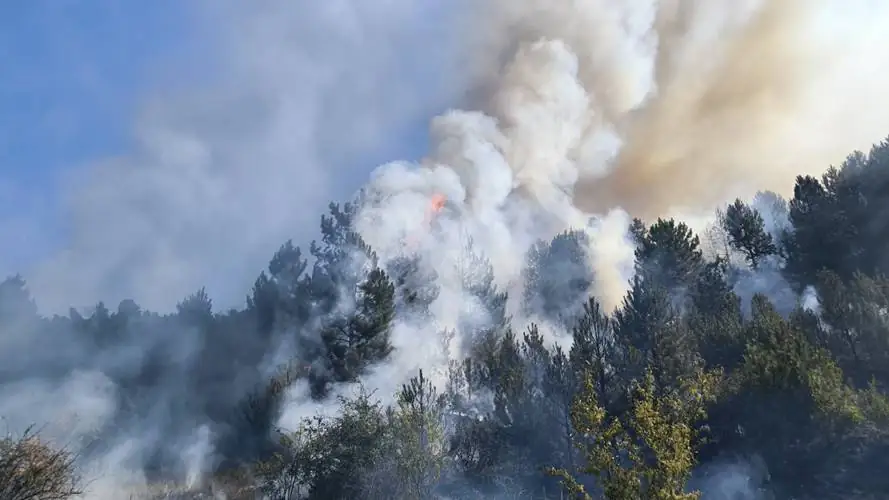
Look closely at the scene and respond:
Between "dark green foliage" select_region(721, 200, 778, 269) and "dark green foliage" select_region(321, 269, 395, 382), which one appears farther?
"dark green foliage" select_region(721, 200, 778, 269)

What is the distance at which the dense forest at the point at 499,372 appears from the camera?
2494cm

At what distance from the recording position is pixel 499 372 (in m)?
42.3

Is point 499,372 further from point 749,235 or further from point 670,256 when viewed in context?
point 749,235

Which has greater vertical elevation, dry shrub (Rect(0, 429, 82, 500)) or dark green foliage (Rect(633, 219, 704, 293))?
dark green foliage (Rect(633, 219, 704, 293))

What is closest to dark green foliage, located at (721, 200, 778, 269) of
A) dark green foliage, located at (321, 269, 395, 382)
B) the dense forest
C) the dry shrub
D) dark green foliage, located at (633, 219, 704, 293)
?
the dense forest

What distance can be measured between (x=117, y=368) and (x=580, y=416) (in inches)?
1649

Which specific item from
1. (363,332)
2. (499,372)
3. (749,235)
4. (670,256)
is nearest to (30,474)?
(363,332)

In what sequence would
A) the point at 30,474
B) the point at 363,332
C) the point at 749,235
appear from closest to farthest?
the point at 30,474, the point at 363,332, the point at 749,235

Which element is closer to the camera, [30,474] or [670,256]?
[30,474]

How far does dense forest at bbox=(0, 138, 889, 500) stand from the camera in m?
24.9

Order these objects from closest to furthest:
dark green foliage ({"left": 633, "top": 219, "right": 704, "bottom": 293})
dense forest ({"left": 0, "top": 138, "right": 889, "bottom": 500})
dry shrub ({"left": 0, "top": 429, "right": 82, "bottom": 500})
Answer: dry shrub ({"left": 0, "top": 429, "right": 82, "bottom": 500}) < dense forest ({"left": 0, "top": 138, "right": 889, "bottom": 500}) < dark green foliage ({"left": 633, "top": 219, "right": 704, "bottom": 293})

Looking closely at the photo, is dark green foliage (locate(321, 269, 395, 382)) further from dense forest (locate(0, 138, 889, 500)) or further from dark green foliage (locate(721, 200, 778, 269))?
dark green foliage (locate(721, 200, 778, 269))

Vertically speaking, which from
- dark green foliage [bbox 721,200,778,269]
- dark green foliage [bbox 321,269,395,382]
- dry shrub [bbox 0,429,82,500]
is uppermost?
dark green foliage [bbox 721,200,778,269]

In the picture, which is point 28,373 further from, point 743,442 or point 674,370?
point 743,442
